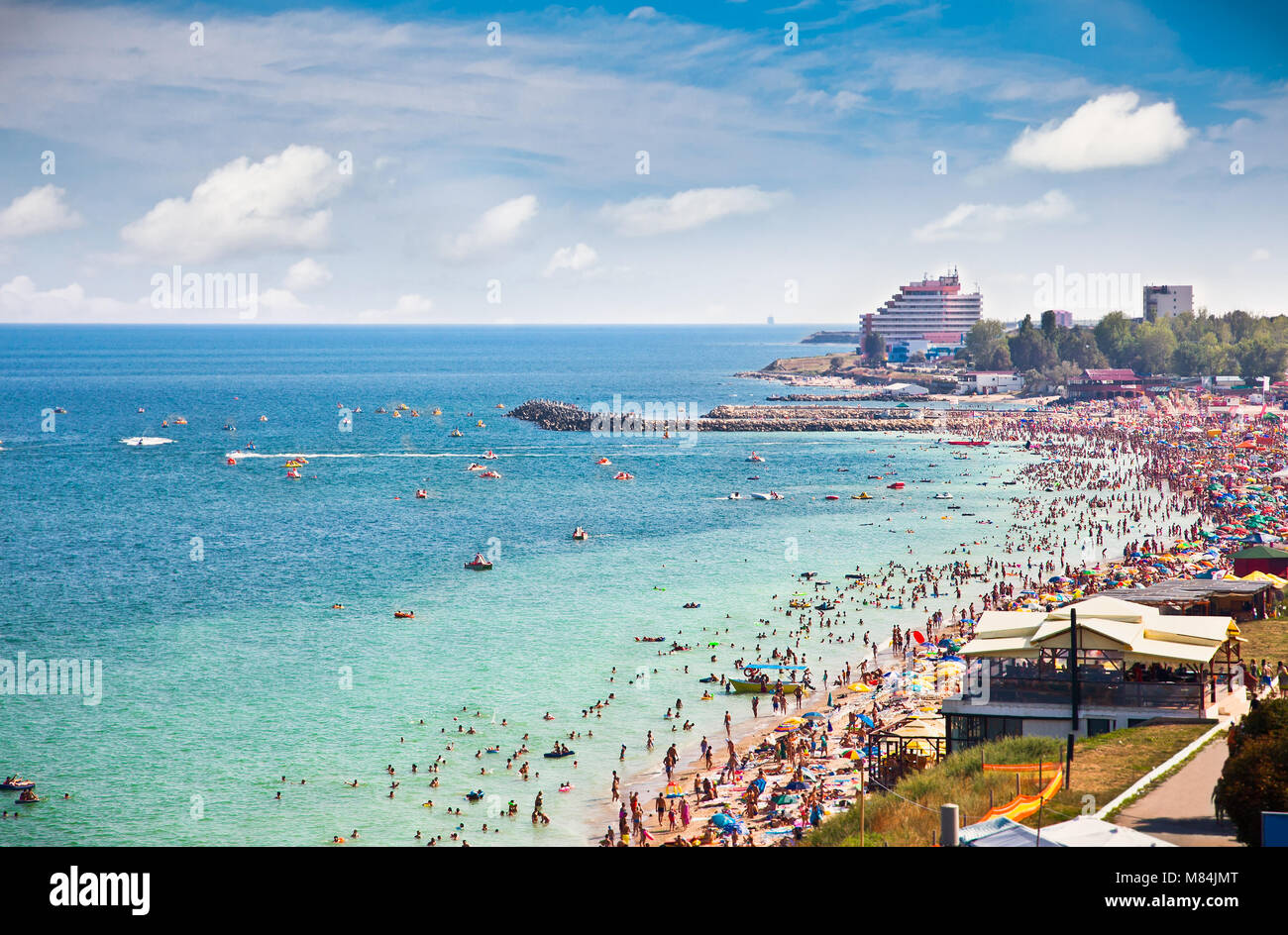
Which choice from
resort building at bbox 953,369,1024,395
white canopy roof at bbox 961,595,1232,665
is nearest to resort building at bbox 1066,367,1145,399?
resort building at bbox 953,369,1024,395

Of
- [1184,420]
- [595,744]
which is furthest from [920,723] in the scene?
[1184,420]

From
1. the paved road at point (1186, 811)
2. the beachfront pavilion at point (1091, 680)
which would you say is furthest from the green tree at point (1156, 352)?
the paved road at point (1186, 811)

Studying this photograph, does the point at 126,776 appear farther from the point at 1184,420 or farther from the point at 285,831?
the point at 1184,420

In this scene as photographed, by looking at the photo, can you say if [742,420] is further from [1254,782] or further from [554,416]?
[1254,782]

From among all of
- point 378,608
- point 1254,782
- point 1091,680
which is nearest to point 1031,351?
point 378,608

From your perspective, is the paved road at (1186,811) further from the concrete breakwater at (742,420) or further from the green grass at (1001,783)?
the concrete breakwater at (742,420)

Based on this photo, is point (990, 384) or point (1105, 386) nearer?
point (1105, 386)
